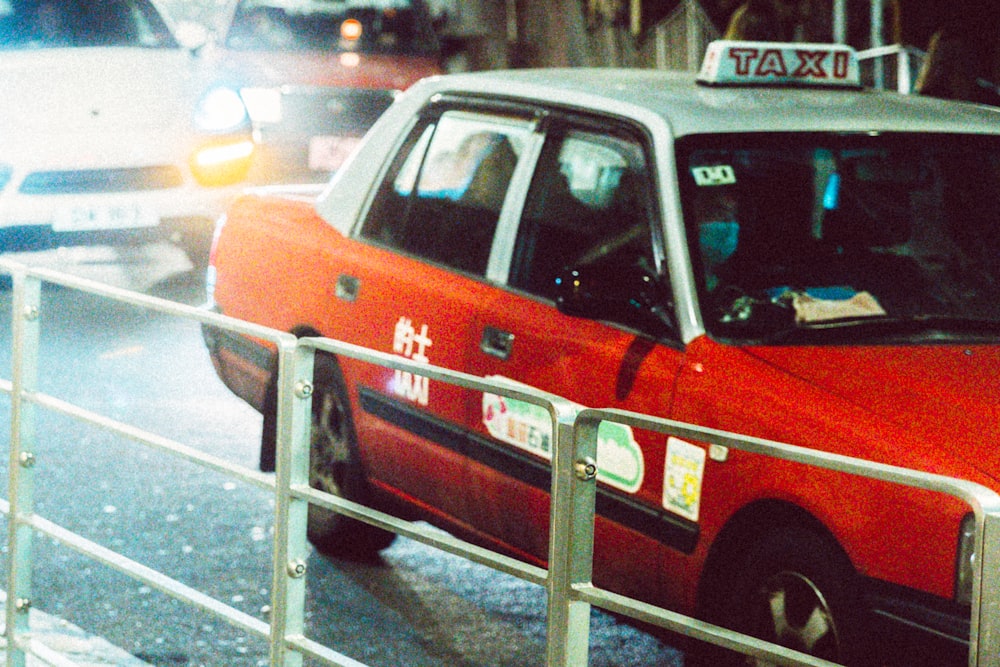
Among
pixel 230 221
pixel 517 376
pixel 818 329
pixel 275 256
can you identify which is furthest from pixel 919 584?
pixel 230 221

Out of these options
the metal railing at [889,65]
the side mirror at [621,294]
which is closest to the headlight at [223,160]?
the side mirror at [621,294]

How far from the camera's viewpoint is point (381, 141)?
5.43 m

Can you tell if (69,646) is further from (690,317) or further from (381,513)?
(690,317)

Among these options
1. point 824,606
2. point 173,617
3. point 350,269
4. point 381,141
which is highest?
point 381,141

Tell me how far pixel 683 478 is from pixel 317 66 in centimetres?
877

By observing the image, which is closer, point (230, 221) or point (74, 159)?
point (230, 221)

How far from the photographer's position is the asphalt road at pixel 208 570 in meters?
4.62

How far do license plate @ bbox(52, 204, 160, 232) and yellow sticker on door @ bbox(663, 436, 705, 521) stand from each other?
5.78m

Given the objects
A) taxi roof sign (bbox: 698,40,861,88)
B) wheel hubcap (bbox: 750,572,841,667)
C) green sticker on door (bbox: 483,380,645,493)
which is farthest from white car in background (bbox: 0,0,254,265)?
wheel hubcap (bbox: 750,572,841,667)

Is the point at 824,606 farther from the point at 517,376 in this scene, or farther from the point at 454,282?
the point at 454,282

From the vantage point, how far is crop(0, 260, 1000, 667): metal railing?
225 cm

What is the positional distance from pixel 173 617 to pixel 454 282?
1.22 meters

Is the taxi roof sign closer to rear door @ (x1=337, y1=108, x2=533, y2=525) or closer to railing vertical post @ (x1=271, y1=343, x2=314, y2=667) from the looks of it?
rear door @ (x1=337, y1=108, x2=533, y2=525)

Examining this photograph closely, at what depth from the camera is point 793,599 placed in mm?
3609
